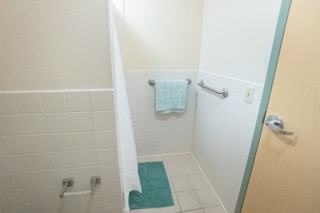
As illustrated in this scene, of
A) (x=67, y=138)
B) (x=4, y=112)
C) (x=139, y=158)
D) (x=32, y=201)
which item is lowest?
(x=139, y=158)

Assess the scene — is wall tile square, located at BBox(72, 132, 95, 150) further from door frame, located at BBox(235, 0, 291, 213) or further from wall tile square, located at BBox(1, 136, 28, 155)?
door frame, located at BBox(235, 0, 291, 213)

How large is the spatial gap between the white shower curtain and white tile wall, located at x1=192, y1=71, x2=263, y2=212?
74 cm

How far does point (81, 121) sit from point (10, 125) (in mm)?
266

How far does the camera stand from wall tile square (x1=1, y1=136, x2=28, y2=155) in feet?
2.24

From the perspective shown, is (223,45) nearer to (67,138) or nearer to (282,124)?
(282,124)

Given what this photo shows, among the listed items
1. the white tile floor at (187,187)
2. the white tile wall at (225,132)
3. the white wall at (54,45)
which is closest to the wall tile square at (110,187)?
the white wall at (54,45)

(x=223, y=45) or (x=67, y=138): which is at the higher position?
(x=223, y=45)

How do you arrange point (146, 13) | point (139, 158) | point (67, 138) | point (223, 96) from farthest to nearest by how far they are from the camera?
point (139, 158)
point (146, 13)
point (223, 96)
point (67, 138)

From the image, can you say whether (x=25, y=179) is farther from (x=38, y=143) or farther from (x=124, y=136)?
(x=124, y=136)

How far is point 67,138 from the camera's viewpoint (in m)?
0.72

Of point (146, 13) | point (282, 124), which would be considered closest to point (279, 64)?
point (282, 124)

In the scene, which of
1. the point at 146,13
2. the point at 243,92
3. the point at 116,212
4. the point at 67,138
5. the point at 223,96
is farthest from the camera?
the point at 146,13

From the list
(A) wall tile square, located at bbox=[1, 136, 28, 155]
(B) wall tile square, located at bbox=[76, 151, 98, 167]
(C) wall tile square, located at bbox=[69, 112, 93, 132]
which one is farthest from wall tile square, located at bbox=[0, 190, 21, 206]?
(C) wall tile square, located at bbox=[69, 112, 93, 132]

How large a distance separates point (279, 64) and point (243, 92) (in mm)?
344
